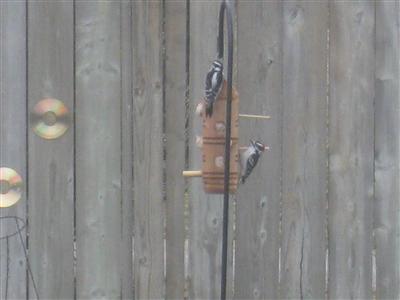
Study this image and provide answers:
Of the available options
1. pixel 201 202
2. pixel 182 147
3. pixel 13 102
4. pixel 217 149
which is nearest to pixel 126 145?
pixel 182 147

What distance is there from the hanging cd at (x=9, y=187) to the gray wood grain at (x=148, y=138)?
471mm

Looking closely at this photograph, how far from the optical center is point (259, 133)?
298 centimetres

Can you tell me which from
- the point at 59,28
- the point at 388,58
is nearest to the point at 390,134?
the point at 388,58

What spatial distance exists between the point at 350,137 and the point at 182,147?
27.6 inches

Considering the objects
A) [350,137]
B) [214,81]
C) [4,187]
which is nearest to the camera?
[214,81]

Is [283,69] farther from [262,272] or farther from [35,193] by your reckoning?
[35,193]

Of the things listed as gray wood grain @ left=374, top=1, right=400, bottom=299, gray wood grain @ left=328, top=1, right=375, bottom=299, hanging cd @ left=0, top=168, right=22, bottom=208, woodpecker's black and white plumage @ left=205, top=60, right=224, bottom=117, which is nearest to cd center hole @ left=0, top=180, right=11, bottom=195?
hanging cd @ left=0, top=168, right=22, bottom=208

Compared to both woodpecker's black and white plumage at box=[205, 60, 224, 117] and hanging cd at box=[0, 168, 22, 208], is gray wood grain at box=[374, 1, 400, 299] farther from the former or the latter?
hanging cd at box=[0, 168, 22, 208]

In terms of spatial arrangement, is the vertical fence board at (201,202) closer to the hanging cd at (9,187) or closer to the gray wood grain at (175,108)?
the gray wood grain at (175,108)

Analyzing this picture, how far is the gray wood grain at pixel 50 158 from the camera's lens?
2947 millimetres

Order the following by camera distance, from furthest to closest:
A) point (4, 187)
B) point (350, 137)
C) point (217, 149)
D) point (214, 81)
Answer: point (350, 137)
point (4, 187)
point (217, 149)
point (214, 81)

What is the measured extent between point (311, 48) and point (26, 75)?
117cm

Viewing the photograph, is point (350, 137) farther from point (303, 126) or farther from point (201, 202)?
point (201, 202)

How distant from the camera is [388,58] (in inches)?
119
